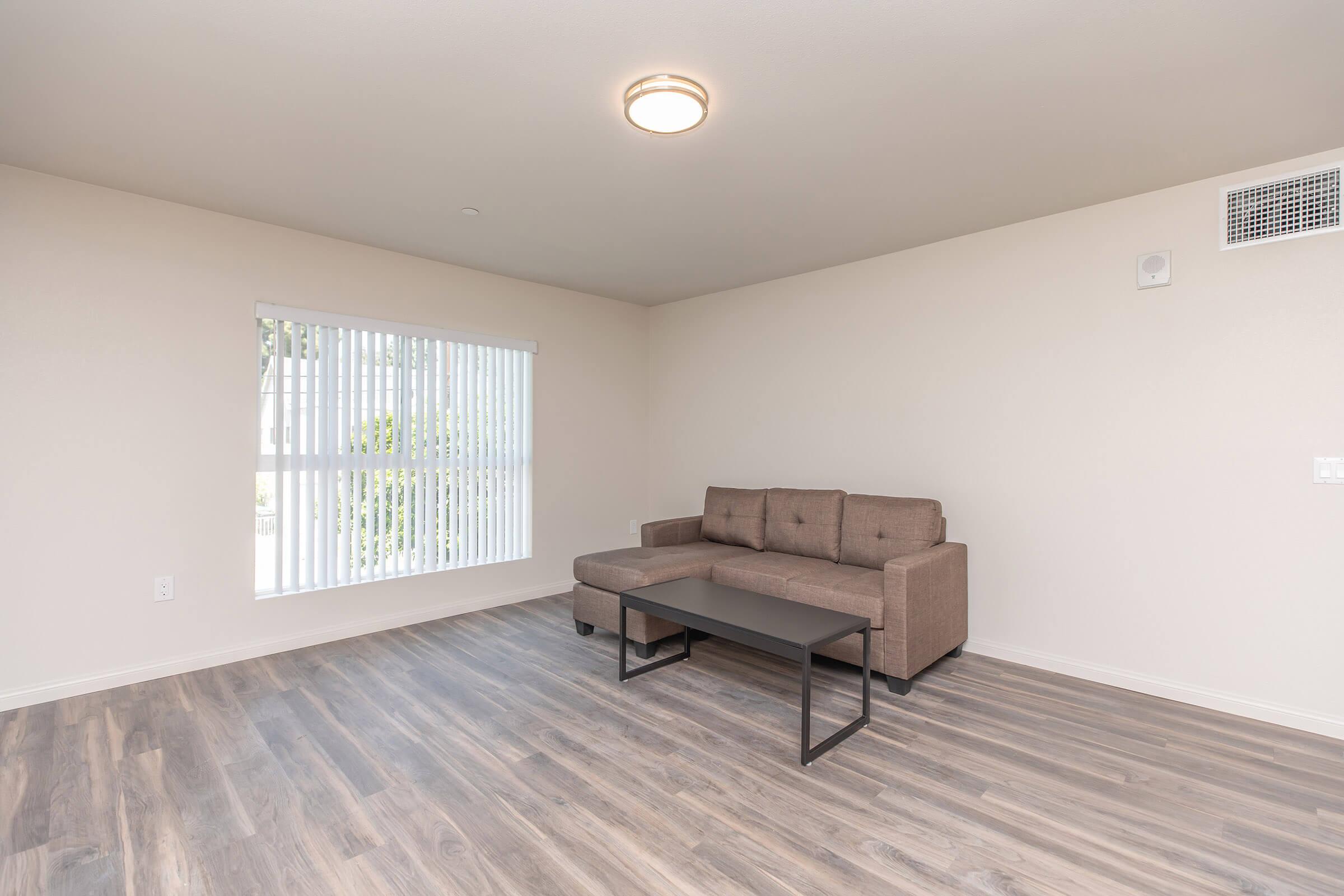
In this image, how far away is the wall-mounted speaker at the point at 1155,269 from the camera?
296cm

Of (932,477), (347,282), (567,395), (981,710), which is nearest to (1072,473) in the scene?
(932,477)

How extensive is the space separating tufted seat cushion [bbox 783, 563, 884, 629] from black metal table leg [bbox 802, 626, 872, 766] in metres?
0.22

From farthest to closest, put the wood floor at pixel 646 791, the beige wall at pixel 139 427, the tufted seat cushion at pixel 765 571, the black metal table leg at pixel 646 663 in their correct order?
the tufted seat cushion at pixel 765 571, the black metal table leg at pixel 646 663, the beige wall at pixel 139 427, the wood floor at pixel 646 791

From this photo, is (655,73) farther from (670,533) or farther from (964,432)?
(670,533)

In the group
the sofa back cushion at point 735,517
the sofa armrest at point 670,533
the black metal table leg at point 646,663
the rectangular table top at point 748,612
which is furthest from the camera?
the sofa armrest at point 670,533

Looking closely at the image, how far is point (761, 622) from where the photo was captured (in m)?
2.65

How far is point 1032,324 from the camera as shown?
3.40m

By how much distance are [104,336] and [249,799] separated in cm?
243

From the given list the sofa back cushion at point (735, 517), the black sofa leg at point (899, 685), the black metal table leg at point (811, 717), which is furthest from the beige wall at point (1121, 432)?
the black metal table leg at point (811, 717)

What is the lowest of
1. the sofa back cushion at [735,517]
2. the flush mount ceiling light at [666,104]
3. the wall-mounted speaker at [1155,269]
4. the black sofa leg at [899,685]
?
the black sofa leg at [899,685]

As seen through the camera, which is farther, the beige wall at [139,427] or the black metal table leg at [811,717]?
the beige wall at [139,427]

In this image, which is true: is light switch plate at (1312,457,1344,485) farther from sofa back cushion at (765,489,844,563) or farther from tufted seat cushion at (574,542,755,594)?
tufted seat cushion at (574,542,755,594)

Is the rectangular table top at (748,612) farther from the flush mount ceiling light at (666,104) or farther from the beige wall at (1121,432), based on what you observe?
the flush mount ceiling light at (666,104)

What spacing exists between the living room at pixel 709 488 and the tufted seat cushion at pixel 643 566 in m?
0.05
